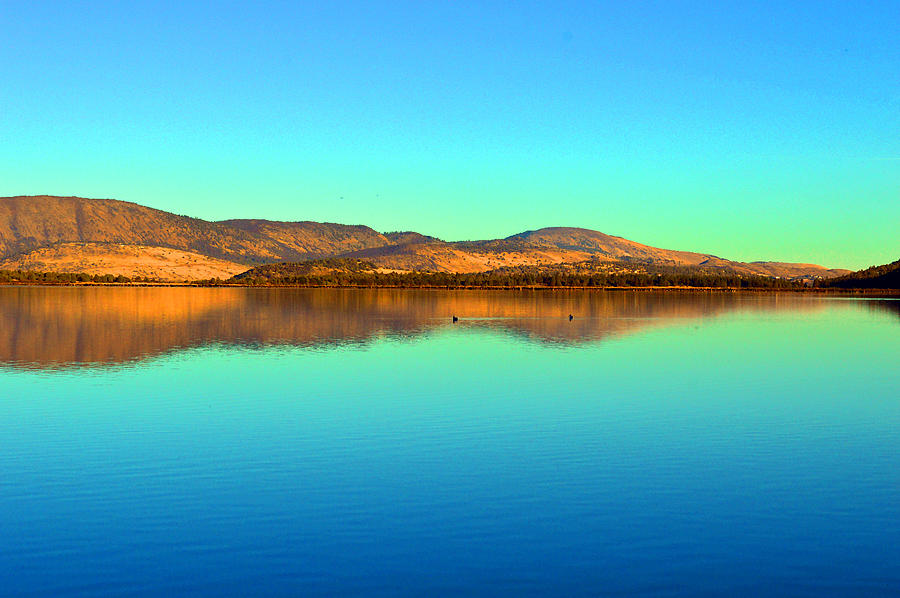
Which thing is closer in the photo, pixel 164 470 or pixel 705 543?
pixel 705 543

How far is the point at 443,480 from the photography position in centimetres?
2473

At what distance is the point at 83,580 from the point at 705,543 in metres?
13.6

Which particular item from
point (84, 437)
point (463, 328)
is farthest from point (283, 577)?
point (463, 328)

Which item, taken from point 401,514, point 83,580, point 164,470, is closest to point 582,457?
point 401,514

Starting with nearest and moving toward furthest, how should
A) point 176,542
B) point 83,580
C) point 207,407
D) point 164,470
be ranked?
point 83,580 → point 176,542 → point 164,470 → point 207,407

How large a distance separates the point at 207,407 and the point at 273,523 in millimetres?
19260

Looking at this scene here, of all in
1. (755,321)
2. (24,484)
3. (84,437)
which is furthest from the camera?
(755,321)

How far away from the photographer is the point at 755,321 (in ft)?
386

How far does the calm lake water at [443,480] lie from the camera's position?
17.4m

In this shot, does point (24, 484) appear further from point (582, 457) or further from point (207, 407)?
point (582, 457)

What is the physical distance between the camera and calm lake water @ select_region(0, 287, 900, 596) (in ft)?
57.0

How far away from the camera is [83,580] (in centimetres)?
1681

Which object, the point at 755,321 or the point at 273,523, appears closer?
the point at 273,523

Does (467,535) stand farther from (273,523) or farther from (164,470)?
(164,470)
